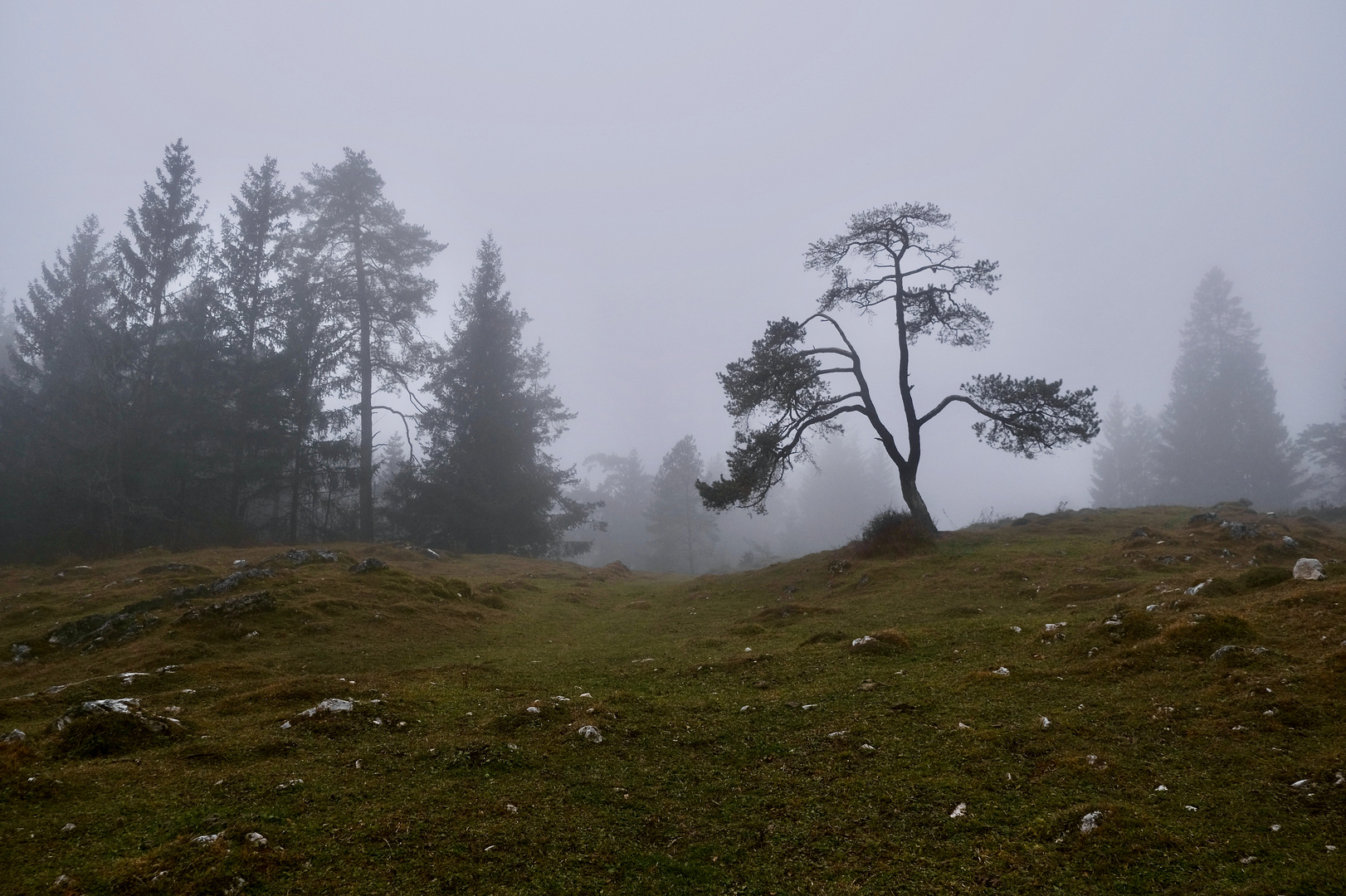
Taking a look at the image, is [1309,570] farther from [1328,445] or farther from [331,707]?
[1328,445]

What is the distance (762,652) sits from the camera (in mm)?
11148

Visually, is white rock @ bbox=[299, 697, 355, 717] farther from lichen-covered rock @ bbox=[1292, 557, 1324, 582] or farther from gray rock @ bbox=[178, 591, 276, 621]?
lichen-covered rock @ bbox=[1292, 557, 1324, 582]

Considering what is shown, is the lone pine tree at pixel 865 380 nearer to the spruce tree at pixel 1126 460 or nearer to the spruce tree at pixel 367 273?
the spruce tree at pixel 367 273

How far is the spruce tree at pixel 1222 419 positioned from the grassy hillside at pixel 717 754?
49.5m

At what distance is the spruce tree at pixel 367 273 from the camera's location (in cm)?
3653

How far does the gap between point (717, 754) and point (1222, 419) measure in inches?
2511

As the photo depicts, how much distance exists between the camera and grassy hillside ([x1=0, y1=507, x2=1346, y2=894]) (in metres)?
4.42

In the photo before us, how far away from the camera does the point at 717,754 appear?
6859 millimetres

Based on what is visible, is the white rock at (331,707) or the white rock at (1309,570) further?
the white rock at (1309,570)

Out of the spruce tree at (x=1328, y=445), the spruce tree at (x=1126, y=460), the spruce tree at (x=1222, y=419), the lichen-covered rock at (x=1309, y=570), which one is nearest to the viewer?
the lichen-covered rock at (x=1309, y=570)

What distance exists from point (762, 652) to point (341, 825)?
24.3 ft

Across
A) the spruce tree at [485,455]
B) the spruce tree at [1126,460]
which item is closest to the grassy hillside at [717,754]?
the spruce tree at [485,455]

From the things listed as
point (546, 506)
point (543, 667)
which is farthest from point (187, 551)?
point (543, 667)

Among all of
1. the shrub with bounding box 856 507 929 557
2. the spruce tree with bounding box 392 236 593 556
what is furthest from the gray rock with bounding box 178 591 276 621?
the spruce tree with bounding box 392 236 593 556
